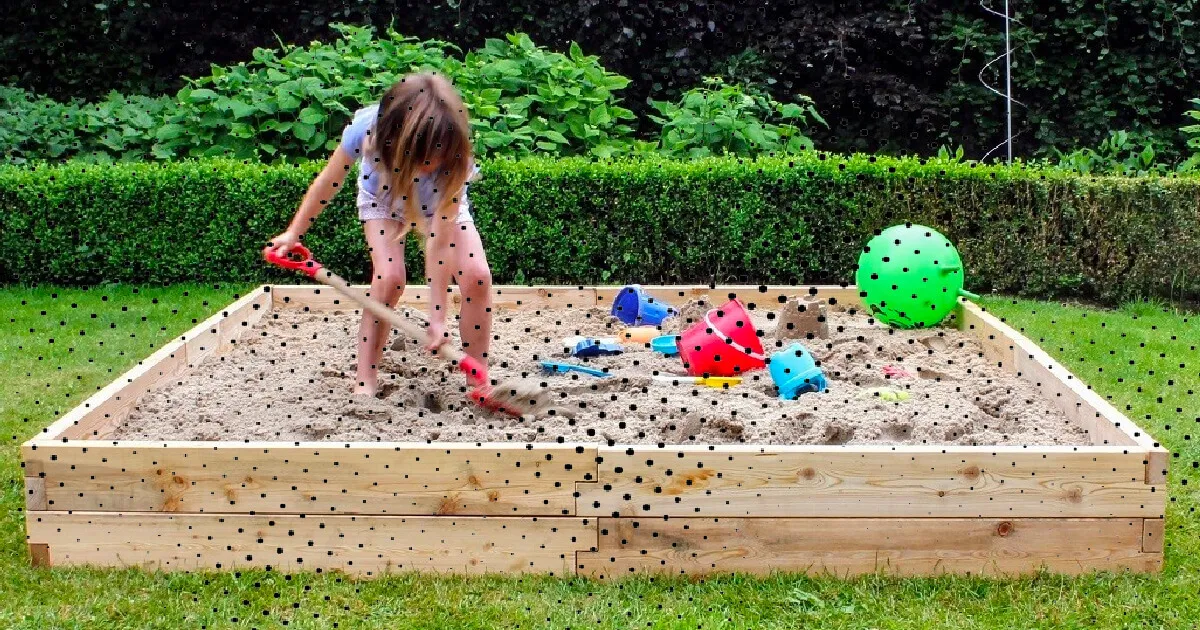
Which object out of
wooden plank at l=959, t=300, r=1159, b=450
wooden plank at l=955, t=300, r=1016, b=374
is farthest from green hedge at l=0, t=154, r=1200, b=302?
wooden plank at l=959, t=300, r=1159, b=450

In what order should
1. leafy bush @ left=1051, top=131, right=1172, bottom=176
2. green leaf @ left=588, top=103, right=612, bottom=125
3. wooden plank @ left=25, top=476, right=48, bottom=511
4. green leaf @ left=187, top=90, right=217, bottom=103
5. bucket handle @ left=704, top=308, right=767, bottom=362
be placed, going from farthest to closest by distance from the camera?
green leaf @ left=588, top=103, right=612, bottom=125 → green leaf @ left=187, top=90, right=217, bottom=103 → leafy bush @ left=1051, top=131, right=1172, bottom=176 → bucket handle @ left=704, top=308, right=767, bottom=362 → wooden plank @ left=25, top=476, right=48, bottom=511

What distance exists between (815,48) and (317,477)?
7.64 metres

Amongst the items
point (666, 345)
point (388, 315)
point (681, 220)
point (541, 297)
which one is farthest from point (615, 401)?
point (681, 220)

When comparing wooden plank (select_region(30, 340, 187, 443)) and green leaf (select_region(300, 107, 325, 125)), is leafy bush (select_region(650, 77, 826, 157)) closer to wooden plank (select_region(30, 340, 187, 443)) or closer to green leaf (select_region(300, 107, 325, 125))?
green leaf (select_region(300, 107, 325, 125))

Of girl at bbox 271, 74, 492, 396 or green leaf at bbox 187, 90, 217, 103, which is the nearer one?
girl at bbox 271, 74, 492, 396

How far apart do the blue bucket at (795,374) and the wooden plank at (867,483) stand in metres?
0.96

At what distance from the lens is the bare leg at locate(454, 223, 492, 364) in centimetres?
397

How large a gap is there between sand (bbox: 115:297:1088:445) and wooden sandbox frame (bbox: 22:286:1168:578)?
0.37 m

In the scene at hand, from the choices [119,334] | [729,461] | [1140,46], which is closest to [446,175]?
[729,461]

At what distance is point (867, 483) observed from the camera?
9.95 feet

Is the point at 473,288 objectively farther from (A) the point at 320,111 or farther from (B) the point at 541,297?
(A) the point at 320,111

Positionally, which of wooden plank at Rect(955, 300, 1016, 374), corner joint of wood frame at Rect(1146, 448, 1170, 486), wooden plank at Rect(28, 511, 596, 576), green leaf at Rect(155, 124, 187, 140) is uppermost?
green leaf at Rect(155, 124, 187, 140)

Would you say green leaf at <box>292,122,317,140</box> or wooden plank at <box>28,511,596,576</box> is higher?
green leaf at <box>292,122,317,140</box>

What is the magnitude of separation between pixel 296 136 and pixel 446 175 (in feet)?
12.5
